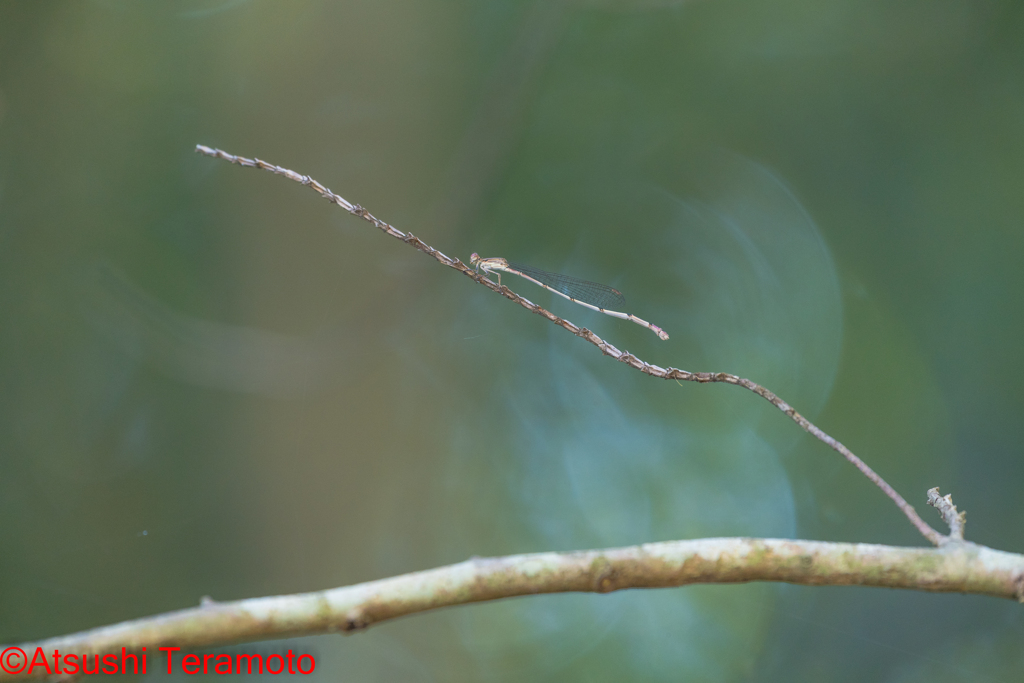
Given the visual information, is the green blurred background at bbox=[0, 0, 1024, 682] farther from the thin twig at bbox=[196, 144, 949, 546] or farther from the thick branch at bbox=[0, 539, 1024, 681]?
the thick branch at bbox=[0, 539, 1024, 681]

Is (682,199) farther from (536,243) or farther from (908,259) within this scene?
(908,259)
